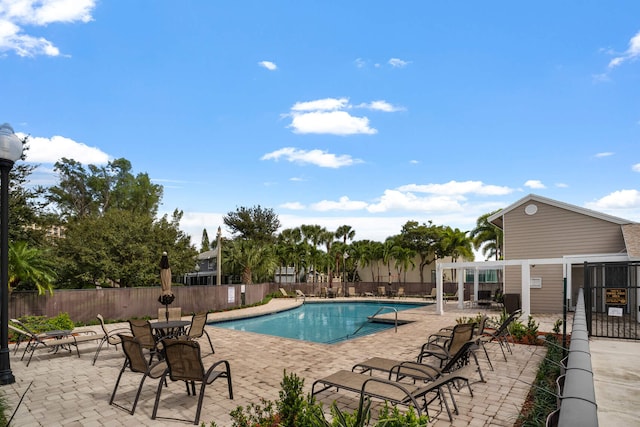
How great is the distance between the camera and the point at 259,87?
57.8 feet

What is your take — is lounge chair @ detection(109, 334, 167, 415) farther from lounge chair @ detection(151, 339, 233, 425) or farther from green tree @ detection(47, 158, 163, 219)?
green tree @ detection(47, 158, 163, 219)

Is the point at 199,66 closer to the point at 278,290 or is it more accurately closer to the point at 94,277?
the point at 94,277

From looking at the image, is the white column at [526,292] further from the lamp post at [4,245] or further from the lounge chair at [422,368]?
the lamp post at [4,245]

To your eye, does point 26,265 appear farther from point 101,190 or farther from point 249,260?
point 101,190

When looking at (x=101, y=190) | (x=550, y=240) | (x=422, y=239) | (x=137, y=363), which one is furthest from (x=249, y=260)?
(x=101, y=190)

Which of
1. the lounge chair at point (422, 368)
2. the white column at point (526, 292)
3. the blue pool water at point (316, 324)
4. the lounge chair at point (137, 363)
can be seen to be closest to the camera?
the lounge chair at point (422, 368)

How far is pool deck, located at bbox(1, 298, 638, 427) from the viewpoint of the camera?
4973mm

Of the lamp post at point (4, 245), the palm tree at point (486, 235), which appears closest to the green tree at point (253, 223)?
the palm tree at point (486, 235)

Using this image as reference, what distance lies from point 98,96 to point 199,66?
5.30 metres

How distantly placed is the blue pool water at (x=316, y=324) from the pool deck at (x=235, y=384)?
158 inches

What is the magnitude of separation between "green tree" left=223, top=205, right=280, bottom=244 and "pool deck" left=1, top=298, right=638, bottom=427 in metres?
39.2

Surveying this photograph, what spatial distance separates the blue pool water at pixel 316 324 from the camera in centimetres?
1427

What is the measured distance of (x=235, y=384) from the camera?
636 centimetres

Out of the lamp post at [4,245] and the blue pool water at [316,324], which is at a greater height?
the lamp post at [4,245]
